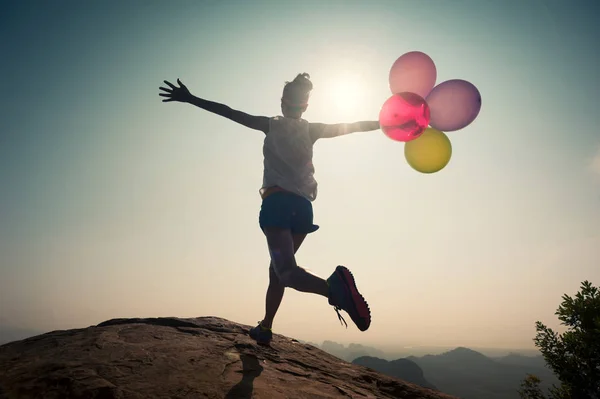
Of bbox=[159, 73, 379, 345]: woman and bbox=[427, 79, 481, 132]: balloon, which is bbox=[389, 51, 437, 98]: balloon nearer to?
bbox=[427, 79, 481, 132]: balloon

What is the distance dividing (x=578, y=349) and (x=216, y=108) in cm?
724

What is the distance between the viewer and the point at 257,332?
3367mm

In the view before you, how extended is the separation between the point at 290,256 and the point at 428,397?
1908mm

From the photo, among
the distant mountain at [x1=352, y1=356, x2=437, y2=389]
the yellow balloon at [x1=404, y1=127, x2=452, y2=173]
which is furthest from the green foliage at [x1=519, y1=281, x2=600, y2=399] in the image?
the distant mountain at [x1=352, y1=356, x2=437, y2=389]

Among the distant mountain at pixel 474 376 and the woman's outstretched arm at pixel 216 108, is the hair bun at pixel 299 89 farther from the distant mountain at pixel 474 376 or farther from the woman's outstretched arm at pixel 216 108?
the distant mountain at pixel 474 376

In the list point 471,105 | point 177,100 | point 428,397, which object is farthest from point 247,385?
point 471,105

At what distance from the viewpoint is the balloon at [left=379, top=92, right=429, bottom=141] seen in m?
3.31

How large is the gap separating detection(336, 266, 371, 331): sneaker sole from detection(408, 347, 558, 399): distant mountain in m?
103

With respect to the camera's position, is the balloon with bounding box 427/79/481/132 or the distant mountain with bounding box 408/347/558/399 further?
the distant mountain with bounding box 408/347/558/399

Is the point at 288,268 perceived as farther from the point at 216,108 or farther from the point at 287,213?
the point at 216,108

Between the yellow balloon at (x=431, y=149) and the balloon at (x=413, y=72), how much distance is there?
2.21 feet

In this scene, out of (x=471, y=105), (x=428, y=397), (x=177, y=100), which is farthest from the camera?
(x=471, y=105)

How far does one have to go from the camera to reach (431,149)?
12.6ft

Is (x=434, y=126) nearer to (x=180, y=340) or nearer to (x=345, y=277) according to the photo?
(x=345, y=277)
